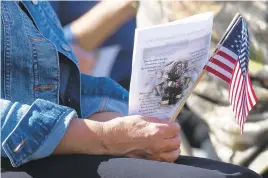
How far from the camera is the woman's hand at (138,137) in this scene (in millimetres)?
1237

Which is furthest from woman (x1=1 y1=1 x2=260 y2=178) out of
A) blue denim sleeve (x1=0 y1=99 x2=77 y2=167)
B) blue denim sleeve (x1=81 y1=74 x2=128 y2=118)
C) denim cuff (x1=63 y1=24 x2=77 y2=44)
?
denim cuff (x1=63 y1=24 x2=77 y2=44)

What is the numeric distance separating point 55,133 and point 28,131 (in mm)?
→ 56

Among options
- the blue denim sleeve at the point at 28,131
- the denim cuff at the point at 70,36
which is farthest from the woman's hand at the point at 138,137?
the denim cuff at the point at 70,36

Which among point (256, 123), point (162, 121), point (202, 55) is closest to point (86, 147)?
point (162, 121)

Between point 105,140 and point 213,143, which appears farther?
point 213,143

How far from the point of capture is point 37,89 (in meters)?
1.33

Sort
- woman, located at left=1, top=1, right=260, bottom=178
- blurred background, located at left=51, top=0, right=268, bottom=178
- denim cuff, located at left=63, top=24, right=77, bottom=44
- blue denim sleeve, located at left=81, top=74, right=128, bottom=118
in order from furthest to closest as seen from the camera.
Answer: denim cuff, located at left=63, top=24, right=77, bottom=44, blurred background, located at left=51, top=0, right=268, bottom=178, blue denim sleeve, located at left=81, top=74, right=128, bottom=118, woman, located at left=1, top=1, right=260, bottom=178

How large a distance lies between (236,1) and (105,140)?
2.65 feet

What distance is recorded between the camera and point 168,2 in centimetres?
197

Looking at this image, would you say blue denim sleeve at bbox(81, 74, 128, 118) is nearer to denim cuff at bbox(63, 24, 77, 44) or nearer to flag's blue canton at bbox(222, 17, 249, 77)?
flag's blue canton at bbox(222, 17, 249, 77)

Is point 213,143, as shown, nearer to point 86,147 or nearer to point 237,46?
point 237,46

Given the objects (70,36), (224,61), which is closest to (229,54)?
(224,61)

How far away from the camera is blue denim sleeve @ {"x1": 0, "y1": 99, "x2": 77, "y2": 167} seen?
3.84ft

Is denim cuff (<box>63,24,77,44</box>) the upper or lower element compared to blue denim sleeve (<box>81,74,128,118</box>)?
lower
